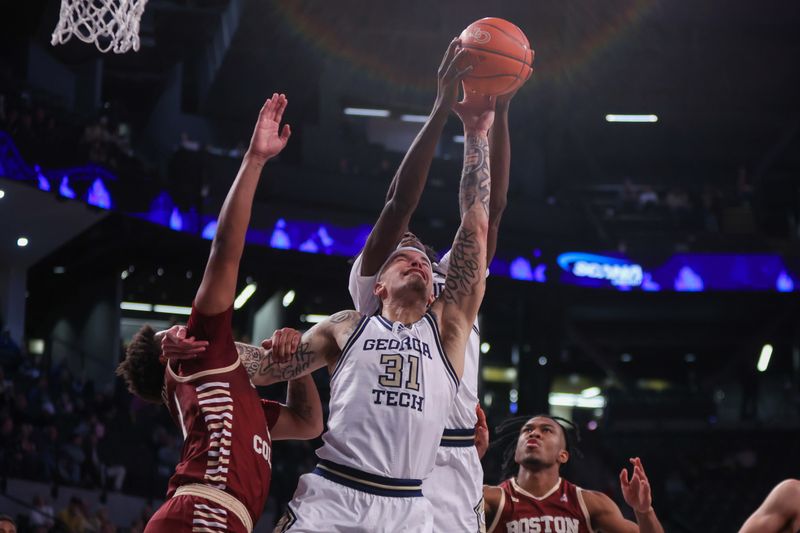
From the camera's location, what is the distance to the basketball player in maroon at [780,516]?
477cm

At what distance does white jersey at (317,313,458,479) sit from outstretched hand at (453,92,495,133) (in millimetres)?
1077

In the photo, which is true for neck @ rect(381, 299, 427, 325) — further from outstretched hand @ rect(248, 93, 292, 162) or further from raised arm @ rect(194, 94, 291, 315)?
outstretched hand @ rect(248, 93, 292, 162)

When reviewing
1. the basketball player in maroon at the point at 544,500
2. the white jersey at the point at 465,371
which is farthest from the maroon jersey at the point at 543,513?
the white jersey at the point at 465,371

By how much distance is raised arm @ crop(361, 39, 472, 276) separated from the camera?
491cm

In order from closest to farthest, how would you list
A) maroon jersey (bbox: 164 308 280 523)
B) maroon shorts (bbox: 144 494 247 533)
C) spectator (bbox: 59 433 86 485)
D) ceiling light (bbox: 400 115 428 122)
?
1. maroon shorts (bbox: 144 494 247 533)
2. maroon jersey (bbox: 164 308 280 523)
3. spectator (bbox: 59 433 86 485)
4. ceiling light (bbox: 400 115 428 122)

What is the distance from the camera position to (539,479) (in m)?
6.74

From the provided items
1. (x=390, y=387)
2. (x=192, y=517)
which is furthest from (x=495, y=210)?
(x=192, y=517)

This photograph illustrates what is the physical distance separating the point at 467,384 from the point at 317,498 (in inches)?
42.9

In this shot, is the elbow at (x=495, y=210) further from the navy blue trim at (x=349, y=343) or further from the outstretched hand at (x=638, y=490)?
the outstretched hand at (x=638, y=490)

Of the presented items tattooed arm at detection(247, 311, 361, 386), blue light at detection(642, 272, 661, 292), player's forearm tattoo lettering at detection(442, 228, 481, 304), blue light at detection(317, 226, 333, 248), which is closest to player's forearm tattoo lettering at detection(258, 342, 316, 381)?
tattooed arm at detection(247, 311, 361, 386)

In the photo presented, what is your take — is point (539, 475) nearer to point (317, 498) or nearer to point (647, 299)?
point (317, 498)

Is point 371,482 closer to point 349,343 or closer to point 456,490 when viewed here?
point 349,343

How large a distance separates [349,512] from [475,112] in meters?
1.94

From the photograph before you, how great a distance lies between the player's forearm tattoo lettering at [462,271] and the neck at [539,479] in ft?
7.86
